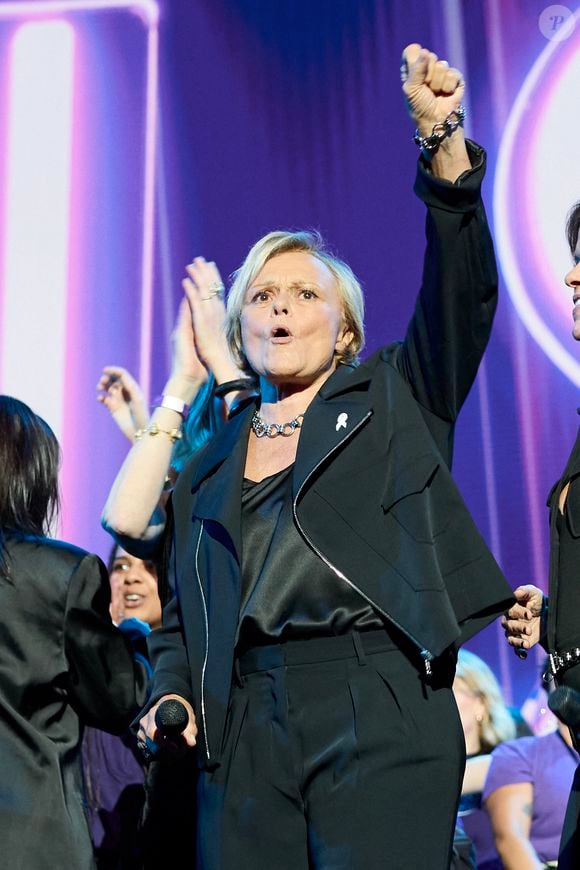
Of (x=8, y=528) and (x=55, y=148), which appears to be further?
(x=55, y=148)

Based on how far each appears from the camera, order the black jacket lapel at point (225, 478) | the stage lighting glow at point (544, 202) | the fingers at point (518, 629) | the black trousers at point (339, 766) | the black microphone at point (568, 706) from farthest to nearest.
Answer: the stage lighting glow at point (544, 202), the fingers at point (518, 629), the black jacket lapel at point (225, 478), the black microphone at point (568, 706), the black trousers at point (339, 766)

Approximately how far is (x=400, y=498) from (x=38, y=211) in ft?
10.9

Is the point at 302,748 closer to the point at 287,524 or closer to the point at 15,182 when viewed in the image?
the point at 287,524

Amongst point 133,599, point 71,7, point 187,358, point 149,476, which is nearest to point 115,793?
point 133,599

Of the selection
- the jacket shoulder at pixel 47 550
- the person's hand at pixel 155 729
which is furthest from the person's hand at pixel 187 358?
the person's hand at pixel 155 729

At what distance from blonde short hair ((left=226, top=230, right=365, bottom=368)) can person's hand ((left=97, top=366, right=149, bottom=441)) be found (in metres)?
1.03

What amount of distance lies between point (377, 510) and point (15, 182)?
3.42m

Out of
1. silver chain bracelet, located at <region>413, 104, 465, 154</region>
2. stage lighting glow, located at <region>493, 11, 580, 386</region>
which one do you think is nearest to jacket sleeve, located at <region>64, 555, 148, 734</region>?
silver chain bracelet, located at <region>413, 104, 465, 154</region>

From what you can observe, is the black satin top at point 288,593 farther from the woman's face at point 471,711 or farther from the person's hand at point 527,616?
the woman's face at point 471,711

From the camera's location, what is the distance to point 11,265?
5.02 m

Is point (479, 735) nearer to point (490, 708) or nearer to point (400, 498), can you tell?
point (490, 708)

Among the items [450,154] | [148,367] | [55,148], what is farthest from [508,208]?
[450,154]

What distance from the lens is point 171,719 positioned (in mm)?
2074

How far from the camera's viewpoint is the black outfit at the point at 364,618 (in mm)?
1978
